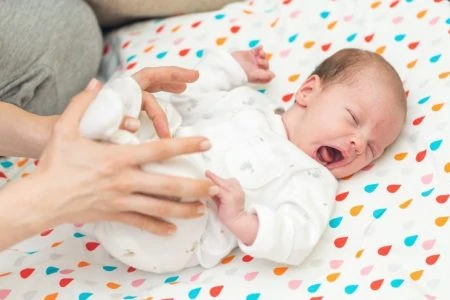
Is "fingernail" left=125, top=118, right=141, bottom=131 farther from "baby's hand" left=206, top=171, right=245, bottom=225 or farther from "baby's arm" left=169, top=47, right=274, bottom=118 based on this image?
"baby's arm" left=169, top=47, right=274, bottom=118

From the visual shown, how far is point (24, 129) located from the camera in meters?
1.28

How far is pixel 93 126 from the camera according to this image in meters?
1.11

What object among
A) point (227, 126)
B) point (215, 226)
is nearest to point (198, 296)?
point (215, 226)

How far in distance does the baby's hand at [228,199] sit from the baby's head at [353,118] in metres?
0.24

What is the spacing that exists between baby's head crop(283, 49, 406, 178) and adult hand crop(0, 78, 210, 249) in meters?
0.34

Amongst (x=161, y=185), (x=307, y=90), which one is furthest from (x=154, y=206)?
(x=307, y=90)

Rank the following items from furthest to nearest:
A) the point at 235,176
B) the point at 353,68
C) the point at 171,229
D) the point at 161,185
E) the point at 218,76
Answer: the point at 218,76, the point at 353,68, the point at 235,176, the point at 171,229, the point at 161,185

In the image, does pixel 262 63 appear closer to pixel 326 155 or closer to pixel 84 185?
pixel 326 155

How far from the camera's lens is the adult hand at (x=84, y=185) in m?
1.09

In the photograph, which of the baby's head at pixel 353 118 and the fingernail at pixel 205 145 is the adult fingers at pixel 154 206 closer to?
the fingernail at pixel 205 145

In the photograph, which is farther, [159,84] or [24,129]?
[159,84]

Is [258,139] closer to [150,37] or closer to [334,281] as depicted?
[334,281]

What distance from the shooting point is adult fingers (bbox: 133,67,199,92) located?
1.35 meters

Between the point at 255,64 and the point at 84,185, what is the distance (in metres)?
0.62
